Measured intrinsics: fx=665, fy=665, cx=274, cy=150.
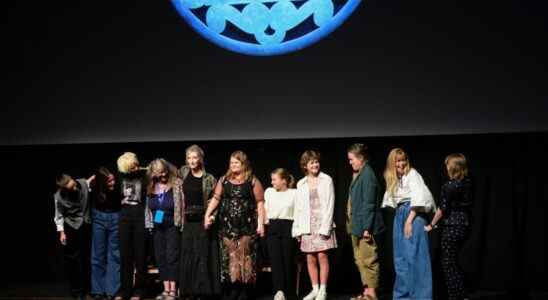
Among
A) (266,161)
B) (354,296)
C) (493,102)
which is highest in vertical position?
(493,102)

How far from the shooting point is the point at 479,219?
600 centimetres

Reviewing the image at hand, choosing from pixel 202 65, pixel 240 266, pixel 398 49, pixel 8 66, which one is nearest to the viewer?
pixel 240 266

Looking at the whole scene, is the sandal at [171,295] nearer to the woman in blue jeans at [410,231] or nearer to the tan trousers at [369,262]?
the tan trousers at [369,262]

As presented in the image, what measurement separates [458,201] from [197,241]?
2115 mm

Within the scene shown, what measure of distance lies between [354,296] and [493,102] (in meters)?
2.06

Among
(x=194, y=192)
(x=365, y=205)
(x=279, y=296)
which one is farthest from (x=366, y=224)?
(x=194, y=192)

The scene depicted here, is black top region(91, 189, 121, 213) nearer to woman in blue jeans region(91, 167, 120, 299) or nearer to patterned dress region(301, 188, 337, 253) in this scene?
woman in blue jeans region(91, 167, 120, 299)

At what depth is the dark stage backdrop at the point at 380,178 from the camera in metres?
5.92

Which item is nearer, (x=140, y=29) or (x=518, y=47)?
(x=518, y=47)

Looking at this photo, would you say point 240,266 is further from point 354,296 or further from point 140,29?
point 140,29

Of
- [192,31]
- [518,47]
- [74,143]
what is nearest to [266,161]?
[192,31]

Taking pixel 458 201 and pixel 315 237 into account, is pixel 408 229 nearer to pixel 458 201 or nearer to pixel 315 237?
pixel 458 201

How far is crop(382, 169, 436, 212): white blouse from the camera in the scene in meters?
5.23

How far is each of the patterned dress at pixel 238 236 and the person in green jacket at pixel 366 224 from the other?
84 cm
